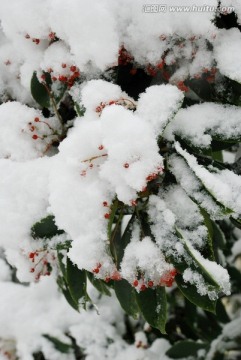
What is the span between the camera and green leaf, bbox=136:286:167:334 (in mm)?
973

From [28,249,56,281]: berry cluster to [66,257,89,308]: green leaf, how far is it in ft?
0.36

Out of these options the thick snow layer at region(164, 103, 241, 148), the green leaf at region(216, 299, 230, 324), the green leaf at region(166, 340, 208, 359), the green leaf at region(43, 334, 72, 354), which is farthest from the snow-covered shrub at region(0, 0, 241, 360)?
the green leaf at region(216, 299, 230, 324)

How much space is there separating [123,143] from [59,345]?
3.87ft

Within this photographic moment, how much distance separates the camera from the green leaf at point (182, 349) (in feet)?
5.88

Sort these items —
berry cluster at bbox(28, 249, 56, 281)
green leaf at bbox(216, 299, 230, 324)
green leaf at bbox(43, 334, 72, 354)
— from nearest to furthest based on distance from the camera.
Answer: berry cluster at bbox(28, 249, 56, 281)
green leaf at bbox(43, 334, 72, 354)
green leaf at bbox(216, 299, 230, 324)

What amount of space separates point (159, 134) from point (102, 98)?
0.16m

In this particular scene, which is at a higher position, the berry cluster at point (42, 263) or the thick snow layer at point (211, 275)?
the thick snow layer at point (211, 275)

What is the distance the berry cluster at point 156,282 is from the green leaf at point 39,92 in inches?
19.7

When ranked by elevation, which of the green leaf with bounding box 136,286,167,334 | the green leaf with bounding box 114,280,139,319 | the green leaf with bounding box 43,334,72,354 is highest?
the green leaf with bounding box 136,286,167,334

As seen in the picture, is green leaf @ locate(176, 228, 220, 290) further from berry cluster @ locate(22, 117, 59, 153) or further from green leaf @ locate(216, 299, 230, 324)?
green leaf @ locate(216, 299, 230, 324)

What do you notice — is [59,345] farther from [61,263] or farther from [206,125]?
[206,125]

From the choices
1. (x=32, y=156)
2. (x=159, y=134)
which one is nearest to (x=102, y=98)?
(x=159, y=134)

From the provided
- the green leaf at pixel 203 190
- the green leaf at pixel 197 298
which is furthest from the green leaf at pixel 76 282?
the green leaf at pixel 203 190

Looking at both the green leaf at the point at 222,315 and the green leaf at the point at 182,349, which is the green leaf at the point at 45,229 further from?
the green leaf at the point at 222,315
